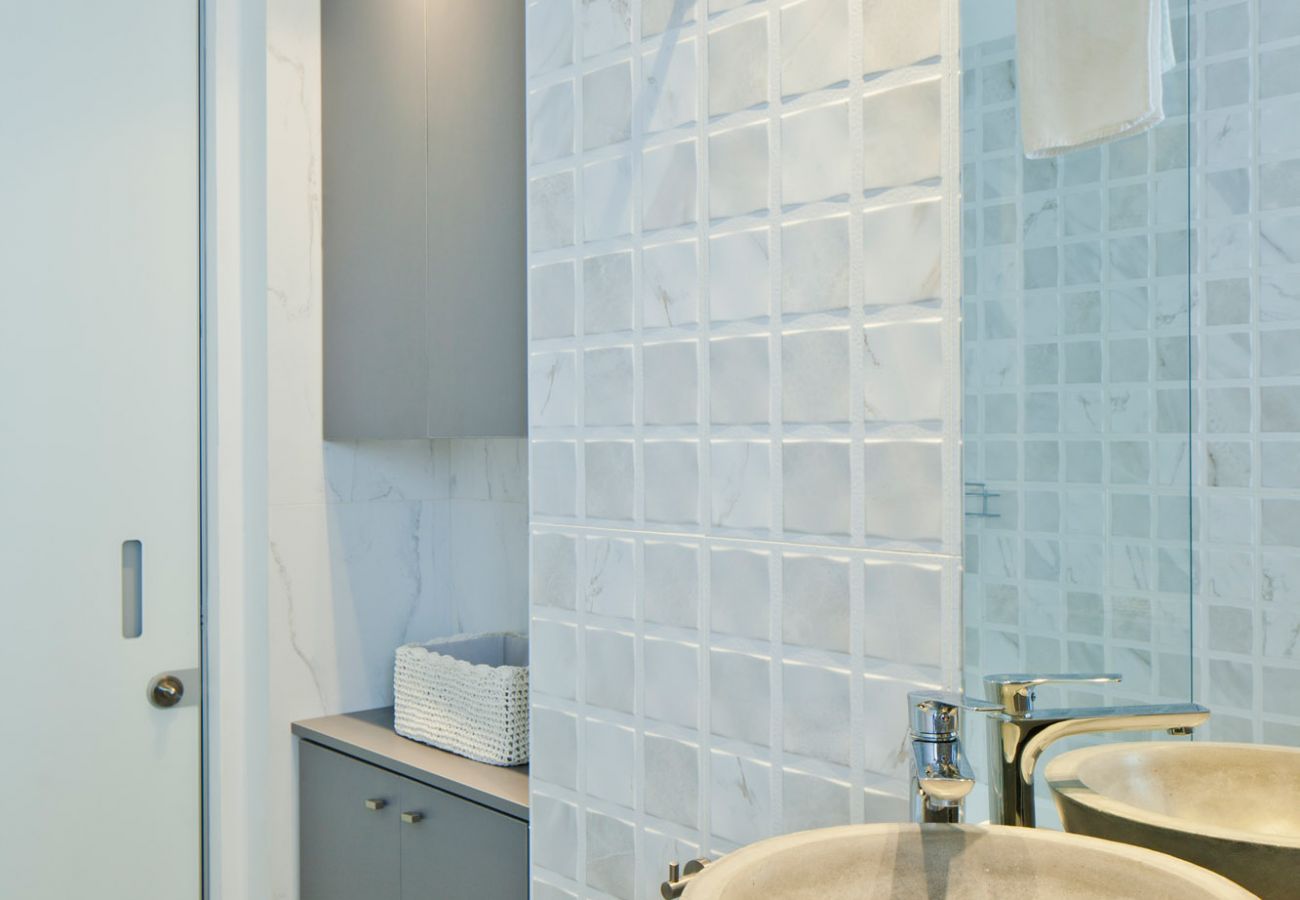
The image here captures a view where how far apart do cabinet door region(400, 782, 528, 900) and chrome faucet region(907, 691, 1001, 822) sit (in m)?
0.82

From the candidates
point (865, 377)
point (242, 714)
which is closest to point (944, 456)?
point (865, 377)

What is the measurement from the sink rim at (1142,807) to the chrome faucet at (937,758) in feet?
0.31

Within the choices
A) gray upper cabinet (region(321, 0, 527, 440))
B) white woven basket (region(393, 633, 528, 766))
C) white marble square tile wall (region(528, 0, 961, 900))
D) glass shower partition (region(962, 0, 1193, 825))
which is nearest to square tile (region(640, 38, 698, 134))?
white marble square tile wall (region(528, 0, 961, 900))

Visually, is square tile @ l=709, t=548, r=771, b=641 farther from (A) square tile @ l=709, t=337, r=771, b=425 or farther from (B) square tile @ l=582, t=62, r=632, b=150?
(B) square tile @ l=582, t=62, r=632, b=150

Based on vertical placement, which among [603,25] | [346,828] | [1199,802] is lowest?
[346,828]

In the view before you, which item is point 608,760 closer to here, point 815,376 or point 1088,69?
point 815,376

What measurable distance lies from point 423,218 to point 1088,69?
4.12 feet

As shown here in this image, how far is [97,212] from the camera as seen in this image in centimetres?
196

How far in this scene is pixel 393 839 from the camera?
74.0 inches

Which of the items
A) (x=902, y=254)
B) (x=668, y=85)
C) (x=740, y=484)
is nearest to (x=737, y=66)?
(x=668, y=85)

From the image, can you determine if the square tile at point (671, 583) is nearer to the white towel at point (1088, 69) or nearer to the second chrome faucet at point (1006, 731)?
the second chrome faucet at point (1006, 731)

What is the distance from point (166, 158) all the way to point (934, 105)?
1532 millimetres

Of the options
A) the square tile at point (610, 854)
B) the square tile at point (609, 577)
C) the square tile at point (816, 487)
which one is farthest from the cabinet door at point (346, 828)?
the square tile at point (816, 487)

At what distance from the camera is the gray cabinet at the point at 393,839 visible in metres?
1.67
